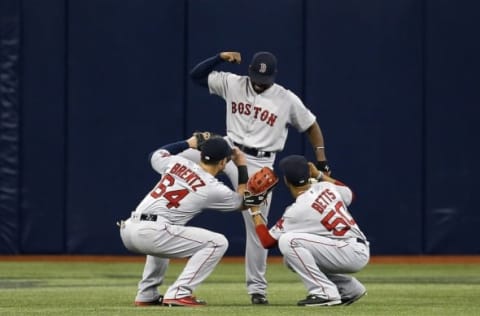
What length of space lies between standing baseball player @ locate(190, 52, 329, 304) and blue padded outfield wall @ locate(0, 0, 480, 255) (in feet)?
16.7

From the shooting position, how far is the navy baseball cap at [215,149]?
403 inches

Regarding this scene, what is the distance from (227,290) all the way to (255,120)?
207 cm

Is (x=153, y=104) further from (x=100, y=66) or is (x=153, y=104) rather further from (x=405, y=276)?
(x=405, y=276)

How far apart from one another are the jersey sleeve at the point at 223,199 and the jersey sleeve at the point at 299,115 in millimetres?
1222

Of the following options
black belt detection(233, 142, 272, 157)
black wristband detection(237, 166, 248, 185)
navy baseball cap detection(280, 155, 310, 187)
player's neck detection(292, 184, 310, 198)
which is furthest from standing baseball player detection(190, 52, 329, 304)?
navy baseball cap detection(280, 155, 310, 187)

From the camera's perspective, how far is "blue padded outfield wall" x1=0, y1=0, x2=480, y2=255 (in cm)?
1650

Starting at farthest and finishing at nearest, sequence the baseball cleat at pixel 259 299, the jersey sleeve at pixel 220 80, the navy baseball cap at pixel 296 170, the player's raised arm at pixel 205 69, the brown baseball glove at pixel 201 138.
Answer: the jersey sleeve at pixel 220 80
the player's raised arm at pixel 205 69
the baseball cleat at pixel 259 299
the brown baseball glove at pixel 201 138
the navy baseball cap at pixel 296 170

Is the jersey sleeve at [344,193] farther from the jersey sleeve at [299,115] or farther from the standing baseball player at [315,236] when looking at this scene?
the jersey sleeve at [299,115]

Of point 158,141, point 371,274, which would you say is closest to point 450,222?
point 371,274

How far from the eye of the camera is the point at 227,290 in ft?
41.5

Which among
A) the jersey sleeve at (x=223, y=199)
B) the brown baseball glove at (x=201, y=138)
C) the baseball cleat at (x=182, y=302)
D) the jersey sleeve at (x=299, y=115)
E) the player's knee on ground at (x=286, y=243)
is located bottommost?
the baseball cleat at (x=182, y=302)

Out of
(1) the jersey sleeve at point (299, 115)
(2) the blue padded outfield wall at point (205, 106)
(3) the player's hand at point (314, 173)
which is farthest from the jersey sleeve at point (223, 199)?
(2) the blue padded outfield wall at point (205, 106)

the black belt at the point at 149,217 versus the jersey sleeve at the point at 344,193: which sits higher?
the jersey sleeve at the point at 344,193

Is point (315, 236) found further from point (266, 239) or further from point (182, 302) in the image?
point (182, 302)
